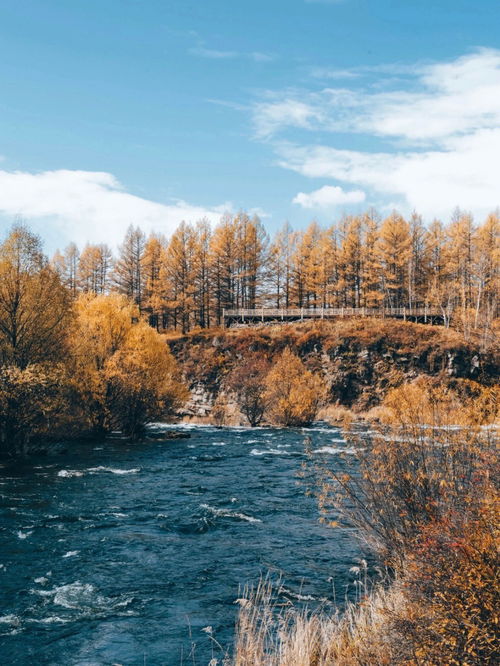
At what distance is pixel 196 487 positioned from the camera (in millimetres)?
20594

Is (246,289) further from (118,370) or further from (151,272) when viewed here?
(118,370)

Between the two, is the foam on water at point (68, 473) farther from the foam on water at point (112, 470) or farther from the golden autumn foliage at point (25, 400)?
the golden autumn foliage at point (25, 400)

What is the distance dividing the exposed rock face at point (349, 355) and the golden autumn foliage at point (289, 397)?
11609 mm

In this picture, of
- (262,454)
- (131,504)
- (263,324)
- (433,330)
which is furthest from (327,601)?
(263,324)

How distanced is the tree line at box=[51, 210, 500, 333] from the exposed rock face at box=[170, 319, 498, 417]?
364 inches

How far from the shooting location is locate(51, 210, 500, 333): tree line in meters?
73.6

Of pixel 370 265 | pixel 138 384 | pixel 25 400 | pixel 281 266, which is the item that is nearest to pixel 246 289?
pixel 281 266

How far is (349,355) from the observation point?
197 ft

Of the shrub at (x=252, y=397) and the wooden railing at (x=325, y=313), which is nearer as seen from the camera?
the shrub at (x=252, y=397)

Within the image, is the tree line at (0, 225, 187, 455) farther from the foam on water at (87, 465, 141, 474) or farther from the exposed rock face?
the exposed rock face

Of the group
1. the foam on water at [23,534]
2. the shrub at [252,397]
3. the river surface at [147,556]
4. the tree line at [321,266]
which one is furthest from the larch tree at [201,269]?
the foam on water at [23,534]

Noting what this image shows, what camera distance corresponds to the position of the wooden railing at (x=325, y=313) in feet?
230

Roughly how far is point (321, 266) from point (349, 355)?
19586mm

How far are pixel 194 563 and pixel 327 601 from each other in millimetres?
3730
